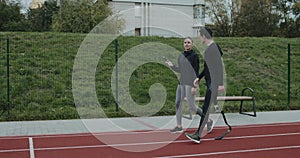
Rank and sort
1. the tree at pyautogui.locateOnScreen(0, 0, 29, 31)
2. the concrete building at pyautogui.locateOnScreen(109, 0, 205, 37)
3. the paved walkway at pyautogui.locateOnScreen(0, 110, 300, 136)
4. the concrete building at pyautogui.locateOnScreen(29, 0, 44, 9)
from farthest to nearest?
the concrete building at pyautogui.locateOnScreen(29, 0, 44, 9), the concrete building at pyautogui.locateOnScreen(109, 0, 205, 37), the tree at pyautogui.locateOnScreen(0, 0, 29, 31), the paved walkway at pyautogui.locateOnScreen(0, 110, 300, 136)

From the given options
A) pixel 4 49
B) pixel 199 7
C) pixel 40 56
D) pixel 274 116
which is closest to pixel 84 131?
pixel 274 116

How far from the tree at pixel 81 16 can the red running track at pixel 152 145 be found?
41.3 feet

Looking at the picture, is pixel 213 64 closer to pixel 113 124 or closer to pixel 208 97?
pixel 208 97

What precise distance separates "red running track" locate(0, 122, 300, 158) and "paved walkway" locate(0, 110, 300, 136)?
22.8 inches

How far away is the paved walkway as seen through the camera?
8680mm

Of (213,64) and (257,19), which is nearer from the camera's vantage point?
(213,64)

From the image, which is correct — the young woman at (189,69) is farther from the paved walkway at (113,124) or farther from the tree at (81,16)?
the tree at (81,16)

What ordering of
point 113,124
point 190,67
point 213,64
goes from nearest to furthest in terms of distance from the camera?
point 213,64 → point 190,67 → point 113,124

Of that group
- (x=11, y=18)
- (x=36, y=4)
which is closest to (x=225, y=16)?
(x=36, y=4)

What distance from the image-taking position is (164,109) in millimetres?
11555

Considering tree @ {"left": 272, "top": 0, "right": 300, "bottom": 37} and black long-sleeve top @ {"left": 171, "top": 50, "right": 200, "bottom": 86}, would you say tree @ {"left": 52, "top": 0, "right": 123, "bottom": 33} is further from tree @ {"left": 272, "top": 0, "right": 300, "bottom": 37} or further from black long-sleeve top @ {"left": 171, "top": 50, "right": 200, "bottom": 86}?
tree @ {"left": 272, "top": 0, "right": 300, "bottom": 37}

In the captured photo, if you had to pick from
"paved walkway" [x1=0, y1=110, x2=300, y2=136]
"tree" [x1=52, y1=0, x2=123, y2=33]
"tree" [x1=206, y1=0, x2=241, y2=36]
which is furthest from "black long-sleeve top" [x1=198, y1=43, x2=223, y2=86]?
"tree" [x1=206, y1=0, x2=241, y2=36]

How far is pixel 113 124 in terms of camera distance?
955 centimetres

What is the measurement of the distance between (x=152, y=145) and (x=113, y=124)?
2727 millimetres
